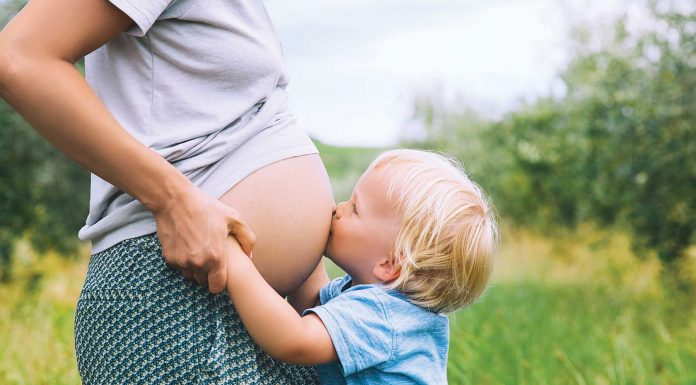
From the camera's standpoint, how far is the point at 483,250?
65.6 inches

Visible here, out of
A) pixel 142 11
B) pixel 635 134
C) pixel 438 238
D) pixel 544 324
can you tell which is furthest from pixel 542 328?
pixel 142 11

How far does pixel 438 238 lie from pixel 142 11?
722mm

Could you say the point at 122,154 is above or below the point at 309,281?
above

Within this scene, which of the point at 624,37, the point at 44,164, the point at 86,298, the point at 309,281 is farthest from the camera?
the point at 624,37

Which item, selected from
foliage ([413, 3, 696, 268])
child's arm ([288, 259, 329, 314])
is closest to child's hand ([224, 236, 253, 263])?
child's arm ([288, 259, 329, 314])

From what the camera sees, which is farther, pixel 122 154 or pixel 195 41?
pixel 195 41

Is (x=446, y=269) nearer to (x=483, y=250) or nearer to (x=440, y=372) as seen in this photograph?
(x=483, y=250)

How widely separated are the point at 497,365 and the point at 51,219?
4.85 meters

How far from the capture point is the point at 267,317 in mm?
1381

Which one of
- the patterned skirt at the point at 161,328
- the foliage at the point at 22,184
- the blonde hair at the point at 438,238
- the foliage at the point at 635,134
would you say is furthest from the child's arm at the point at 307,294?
the foliage at the point at 22,184

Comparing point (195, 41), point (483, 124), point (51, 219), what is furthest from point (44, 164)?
point (483, 124)

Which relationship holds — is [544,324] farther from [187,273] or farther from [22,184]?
[187,273]

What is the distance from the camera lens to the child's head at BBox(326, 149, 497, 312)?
5.28 ft

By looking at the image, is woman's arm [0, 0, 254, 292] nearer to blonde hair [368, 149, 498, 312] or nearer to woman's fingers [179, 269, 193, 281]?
woman's fingers [179, 269, 193, 281]
